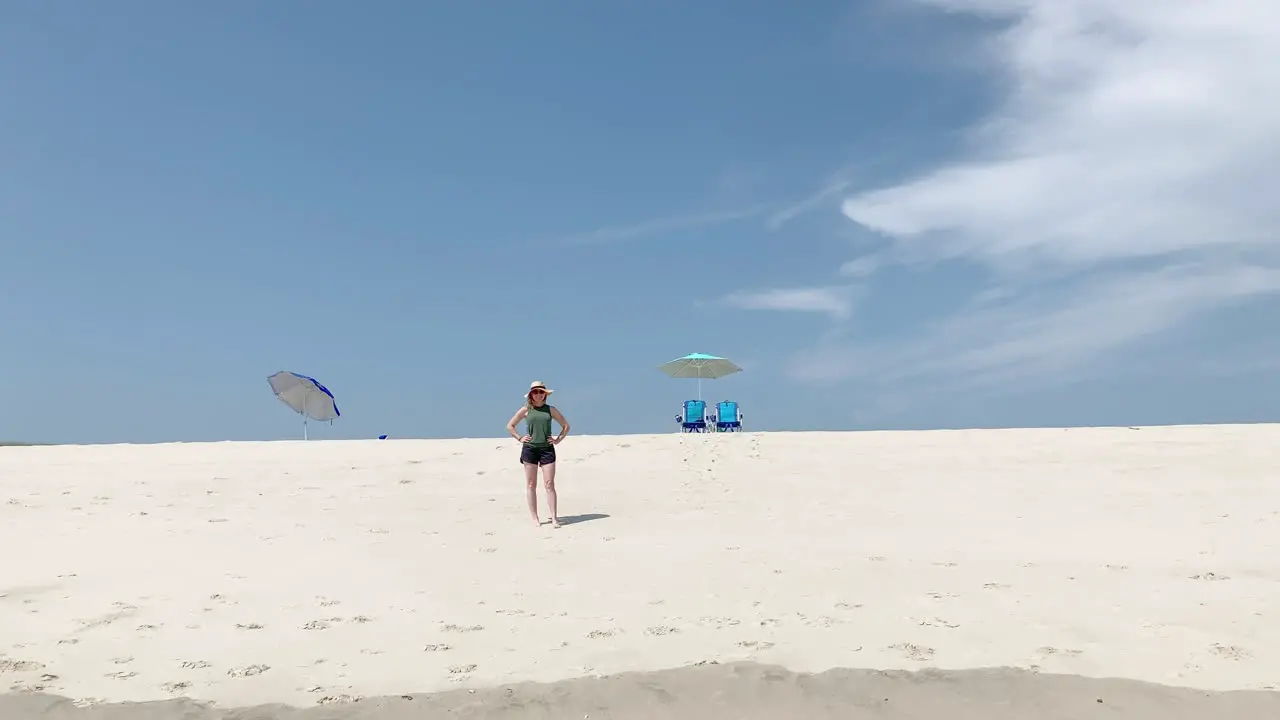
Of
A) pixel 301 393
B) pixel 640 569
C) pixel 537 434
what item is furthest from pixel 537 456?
pixel 301 393

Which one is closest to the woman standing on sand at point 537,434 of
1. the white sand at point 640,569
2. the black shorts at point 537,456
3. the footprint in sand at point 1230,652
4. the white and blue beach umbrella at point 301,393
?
the black shorts at point 537,456

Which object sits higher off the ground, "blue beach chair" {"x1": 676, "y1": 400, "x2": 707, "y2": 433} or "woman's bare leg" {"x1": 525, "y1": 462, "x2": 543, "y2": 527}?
"blue beach chair" {"x1": 676, "y1": 400, "x2": 707, "y2": 433}

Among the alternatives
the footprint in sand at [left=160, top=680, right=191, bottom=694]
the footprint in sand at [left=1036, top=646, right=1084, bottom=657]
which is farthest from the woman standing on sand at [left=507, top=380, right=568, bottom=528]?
the footprint in sand at [left=1036, top=646, right=1084, bottom=657]

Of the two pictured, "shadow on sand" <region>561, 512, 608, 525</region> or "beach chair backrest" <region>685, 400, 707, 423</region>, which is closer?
"shadow on sand" <region>561, 512, 608, 525</region>

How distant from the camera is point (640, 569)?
7664 millimetres

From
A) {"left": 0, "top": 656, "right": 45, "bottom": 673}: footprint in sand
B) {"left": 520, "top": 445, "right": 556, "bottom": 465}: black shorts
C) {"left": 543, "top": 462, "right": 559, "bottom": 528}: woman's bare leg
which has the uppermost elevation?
{"left": 520, "top": 445, "right": 556, "bottom": 465}: black shorts

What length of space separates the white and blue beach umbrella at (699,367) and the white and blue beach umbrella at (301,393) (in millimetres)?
10776

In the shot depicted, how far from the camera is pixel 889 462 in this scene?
13500 mm

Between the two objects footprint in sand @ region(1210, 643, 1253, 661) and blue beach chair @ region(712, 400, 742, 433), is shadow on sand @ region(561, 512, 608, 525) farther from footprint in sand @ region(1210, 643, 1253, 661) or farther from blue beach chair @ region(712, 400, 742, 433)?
blue beach chair @ region(712, 400, 742, 433)

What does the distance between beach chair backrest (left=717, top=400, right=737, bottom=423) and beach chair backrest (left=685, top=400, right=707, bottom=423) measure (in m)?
0.54

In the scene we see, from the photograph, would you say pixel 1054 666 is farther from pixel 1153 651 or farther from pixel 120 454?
Result: pixel 120 454

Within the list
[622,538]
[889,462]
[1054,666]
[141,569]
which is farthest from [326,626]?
[889,462]

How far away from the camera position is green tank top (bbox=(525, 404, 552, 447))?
10.3m

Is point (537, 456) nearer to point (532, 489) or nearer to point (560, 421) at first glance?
point (532, 489)
